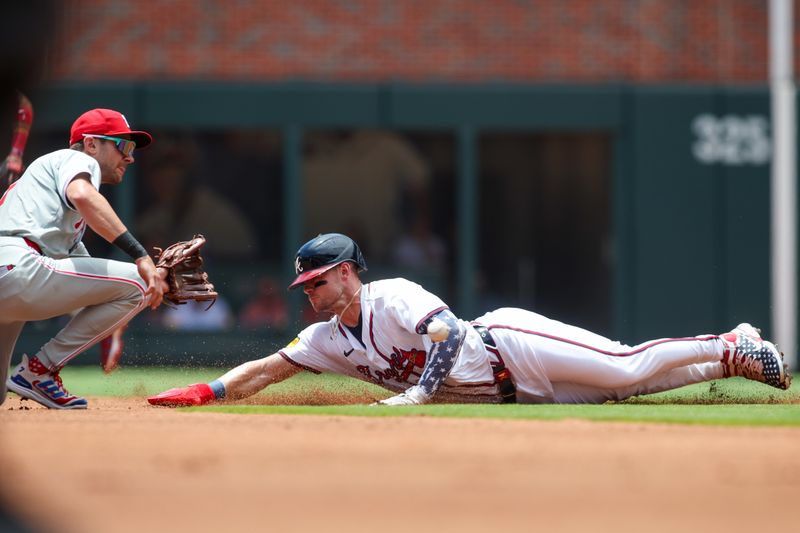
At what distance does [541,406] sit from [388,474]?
230 centimetres

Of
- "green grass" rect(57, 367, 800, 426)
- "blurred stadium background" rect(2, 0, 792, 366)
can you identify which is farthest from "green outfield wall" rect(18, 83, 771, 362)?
"green grass" rect(57, 367, 800, 426)

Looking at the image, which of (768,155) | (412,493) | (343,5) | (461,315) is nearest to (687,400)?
(412,493)

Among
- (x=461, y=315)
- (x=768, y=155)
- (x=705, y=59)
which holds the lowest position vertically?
(x=461, y=315)

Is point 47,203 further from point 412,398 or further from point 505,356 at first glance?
point 505,356

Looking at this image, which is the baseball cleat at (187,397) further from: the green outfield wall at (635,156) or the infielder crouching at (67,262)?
the green outfield wall at (635,156)

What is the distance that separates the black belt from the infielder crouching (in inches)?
65.6

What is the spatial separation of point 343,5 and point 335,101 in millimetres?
1273

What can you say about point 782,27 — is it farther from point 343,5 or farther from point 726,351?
point 726,351

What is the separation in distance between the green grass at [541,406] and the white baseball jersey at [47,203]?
1.14 metres

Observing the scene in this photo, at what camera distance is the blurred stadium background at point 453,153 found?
13.0m

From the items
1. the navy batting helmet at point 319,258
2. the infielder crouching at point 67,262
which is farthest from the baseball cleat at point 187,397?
the navy batting helmet at point 319,258

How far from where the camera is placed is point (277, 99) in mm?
13016

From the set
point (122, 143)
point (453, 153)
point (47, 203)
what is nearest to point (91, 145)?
point (122, 143)

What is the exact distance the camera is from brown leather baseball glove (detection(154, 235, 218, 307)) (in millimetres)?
6402
